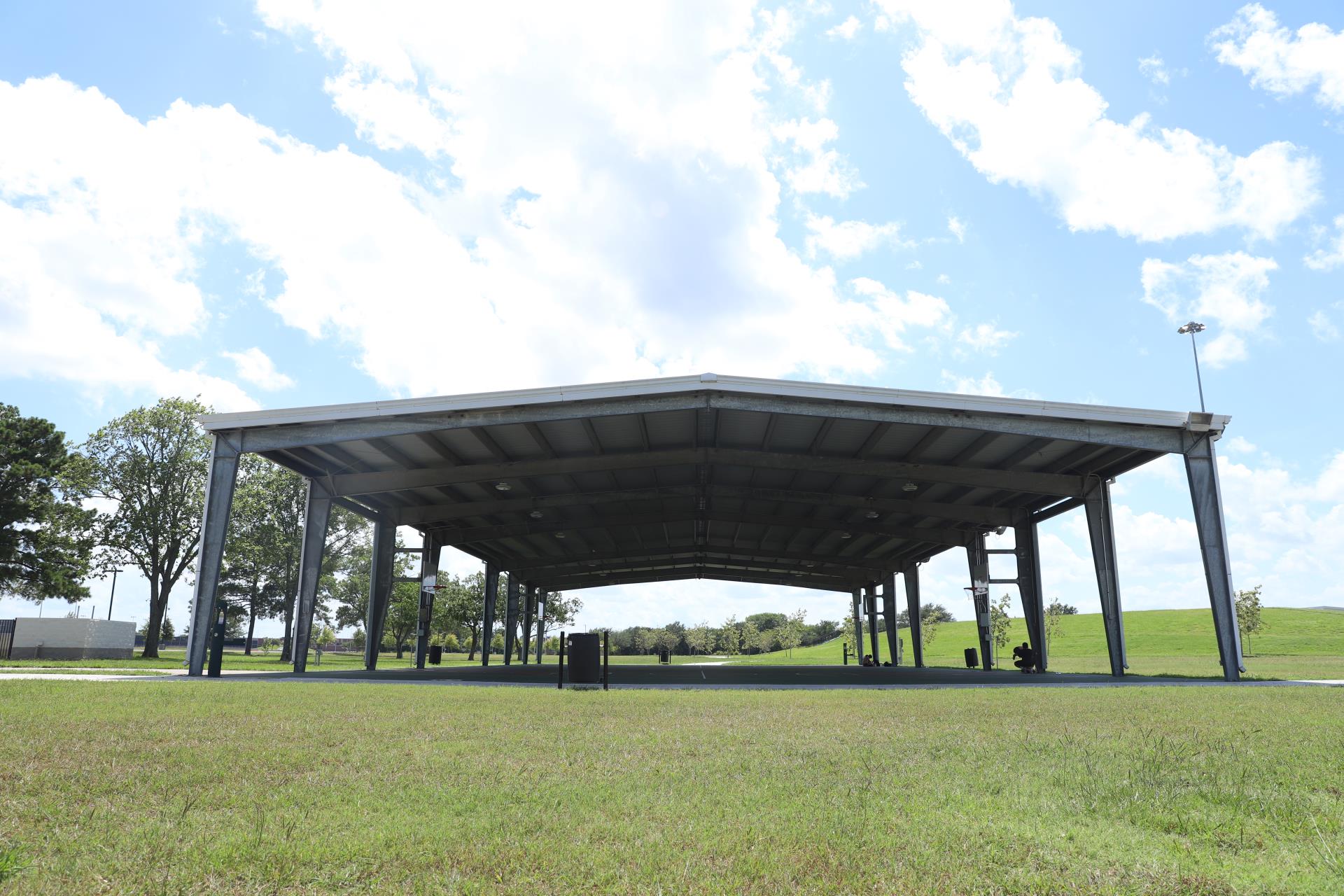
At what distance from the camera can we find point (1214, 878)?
3721mm

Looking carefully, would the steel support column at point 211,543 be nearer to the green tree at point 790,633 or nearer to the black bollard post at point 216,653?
the black bollard post at point 216,653

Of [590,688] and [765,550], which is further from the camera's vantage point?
[765,550]

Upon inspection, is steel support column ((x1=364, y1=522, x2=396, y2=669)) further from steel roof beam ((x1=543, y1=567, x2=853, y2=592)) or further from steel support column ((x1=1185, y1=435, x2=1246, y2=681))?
steel support column ((x1=1185, y1=435, x2=1246, y2=681))

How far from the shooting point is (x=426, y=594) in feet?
116

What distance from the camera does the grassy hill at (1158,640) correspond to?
58.2 metres

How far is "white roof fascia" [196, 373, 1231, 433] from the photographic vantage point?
21453 mm

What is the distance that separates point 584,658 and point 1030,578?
20959 mm

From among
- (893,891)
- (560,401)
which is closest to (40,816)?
(893,891)

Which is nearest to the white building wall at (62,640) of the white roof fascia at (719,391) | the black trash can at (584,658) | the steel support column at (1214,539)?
the white roof fascia at (719,391)

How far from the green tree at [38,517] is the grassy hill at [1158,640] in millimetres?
47882

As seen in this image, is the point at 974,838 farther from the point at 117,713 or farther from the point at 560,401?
the point at 560,401

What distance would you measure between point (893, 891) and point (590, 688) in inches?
567

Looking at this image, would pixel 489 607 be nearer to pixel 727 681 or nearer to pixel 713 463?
pixel 713 463

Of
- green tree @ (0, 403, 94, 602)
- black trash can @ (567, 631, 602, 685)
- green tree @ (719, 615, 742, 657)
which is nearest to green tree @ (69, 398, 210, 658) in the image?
green tree @ (0, 403, 94, 602)
